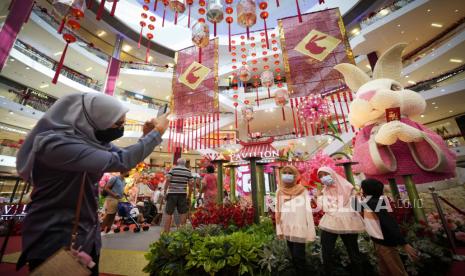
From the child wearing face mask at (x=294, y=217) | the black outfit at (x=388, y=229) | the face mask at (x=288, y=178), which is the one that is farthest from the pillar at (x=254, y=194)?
the black outfit at (x=388, y=229)

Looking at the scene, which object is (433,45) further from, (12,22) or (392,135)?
(12,22)

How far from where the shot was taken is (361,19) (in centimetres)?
1375

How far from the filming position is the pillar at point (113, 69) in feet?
47.6

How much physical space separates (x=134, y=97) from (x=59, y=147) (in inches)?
835

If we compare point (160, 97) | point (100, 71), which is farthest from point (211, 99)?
point (160, 97)

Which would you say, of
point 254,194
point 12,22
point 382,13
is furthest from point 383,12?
point 12,22

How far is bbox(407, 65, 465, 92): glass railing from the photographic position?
11.0 m

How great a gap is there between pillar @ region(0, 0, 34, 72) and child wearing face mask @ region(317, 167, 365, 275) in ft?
31.2

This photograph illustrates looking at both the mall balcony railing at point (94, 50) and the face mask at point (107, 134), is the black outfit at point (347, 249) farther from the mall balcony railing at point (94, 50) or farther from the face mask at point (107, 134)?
the mall balcony railing at point (94, 50)

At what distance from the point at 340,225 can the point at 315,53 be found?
3709mm

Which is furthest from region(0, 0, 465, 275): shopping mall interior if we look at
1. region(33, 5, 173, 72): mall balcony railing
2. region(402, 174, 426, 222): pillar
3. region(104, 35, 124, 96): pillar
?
region(104, 35, 124, 96): pillar

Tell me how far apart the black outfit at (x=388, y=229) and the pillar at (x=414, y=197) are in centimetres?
72

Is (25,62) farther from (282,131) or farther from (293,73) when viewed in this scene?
(282,131)

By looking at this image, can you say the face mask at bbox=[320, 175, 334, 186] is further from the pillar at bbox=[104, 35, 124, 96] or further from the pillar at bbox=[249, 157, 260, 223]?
the pillar at bbox=[104, 35, 124, 96]
